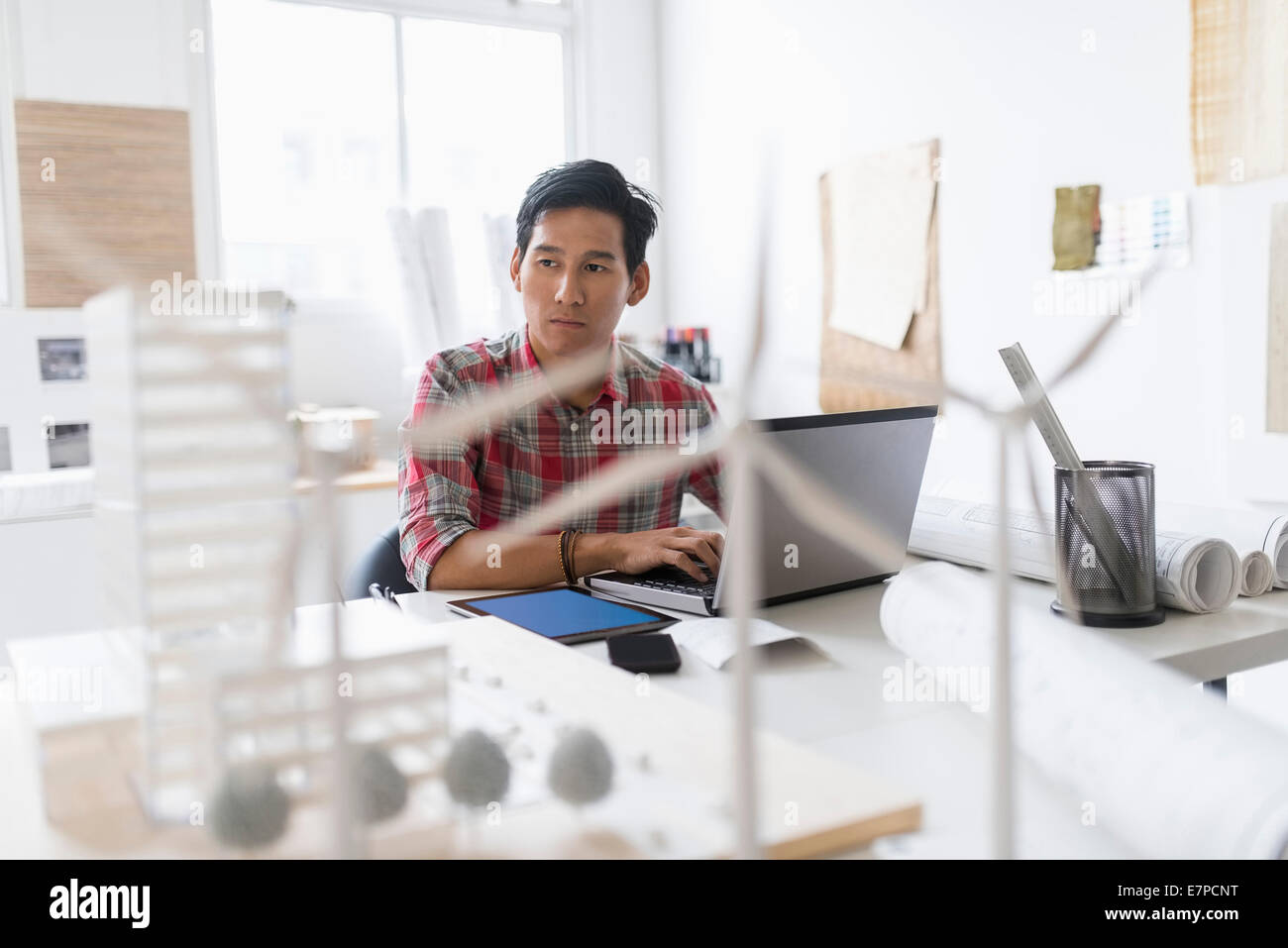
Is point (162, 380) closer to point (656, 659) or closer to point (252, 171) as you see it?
point (656, 659)

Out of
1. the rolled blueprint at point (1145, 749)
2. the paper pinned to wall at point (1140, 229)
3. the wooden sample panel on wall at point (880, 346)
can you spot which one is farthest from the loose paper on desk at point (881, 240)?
the rolled blueprint at point (1145, 749)

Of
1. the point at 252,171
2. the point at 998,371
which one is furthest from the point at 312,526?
the point at 252,171

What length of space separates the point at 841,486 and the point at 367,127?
9.50ft

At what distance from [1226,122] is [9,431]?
3.01 m

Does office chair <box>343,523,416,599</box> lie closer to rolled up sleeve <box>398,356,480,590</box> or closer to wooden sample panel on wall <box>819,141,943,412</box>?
rolled up sleeve <box>398,356,480,590</box>

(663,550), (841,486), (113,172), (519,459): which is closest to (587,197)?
(519,459)

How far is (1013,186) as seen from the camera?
2.56 meters

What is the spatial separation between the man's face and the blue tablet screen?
55 cm

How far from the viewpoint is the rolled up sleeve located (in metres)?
1.51

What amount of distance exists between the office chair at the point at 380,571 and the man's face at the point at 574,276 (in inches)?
16.5

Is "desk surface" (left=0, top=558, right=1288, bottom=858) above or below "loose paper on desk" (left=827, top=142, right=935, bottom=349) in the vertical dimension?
below

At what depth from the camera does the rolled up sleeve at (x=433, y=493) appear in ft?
4.95

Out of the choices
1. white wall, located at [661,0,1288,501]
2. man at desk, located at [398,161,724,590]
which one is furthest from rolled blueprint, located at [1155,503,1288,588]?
man at desk, located at [398,161,724,590]

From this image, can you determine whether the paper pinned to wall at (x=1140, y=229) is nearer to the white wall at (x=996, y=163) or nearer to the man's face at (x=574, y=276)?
the white wall at (x=996, y=163)
